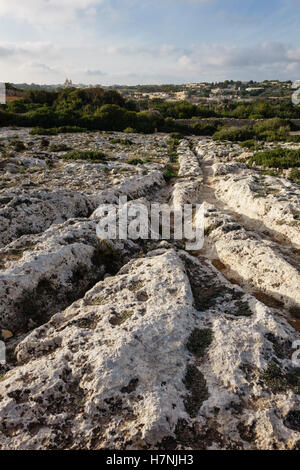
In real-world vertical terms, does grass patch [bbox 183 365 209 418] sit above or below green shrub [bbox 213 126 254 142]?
below

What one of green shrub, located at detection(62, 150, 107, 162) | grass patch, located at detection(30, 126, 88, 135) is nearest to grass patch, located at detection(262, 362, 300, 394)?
green shrub, located at detection(62, 150, 107, 162)

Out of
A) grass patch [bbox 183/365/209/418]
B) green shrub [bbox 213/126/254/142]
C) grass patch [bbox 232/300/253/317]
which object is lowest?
grass patch [bbox 183/365/209/418]

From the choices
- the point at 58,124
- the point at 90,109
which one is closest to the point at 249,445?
the point at 58,124

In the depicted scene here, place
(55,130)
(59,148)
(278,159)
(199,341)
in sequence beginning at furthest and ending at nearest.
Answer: (55,130)
(59,148)
(278,159)
(199,341)

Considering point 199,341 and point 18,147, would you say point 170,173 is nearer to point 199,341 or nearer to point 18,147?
point 18,147

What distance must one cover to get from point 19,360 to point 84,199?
21.2ft

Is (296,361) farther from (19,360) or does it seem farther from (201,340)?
(19,360)

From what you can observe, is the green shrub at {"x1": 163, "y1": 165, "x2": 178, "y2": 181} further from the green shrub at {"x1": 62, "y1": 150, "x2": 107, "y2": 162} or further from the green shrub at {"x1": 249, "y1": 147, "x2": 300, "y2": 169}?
the green shrub at {"x1": 249, "y1": 147, "x2": 300, "y2": 169}

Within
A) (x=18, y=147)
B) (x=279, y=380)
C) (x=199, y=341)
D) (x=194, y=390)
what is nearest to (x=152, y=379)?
(x=194, y=390)

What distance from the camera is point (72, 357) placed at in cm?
375

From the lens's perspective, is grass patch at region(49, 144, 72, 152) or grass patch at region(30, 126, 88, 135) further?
grass patch at region(30, 126, 88, 135)

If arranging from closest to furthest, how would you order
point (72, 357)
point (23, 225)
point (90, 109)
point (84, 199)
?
point (72, 357)
point (23, 225)
point (84, 199)
point (90, 109)

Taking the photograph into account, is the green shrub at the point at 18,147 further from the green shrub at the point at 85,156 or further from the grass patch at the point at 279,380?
the grass patch at the point at 279,380
